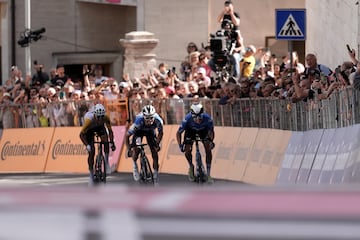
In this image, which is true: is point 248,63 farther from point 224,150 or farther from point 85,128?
point 85,128

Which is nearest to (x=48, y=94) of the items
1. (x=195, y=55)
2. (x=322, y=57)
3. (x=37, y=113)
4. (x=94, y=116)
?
(x=37, y=113)

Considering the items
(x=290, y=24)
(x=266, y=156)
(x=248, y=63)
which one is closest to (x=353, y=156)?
(x=290, y=24)

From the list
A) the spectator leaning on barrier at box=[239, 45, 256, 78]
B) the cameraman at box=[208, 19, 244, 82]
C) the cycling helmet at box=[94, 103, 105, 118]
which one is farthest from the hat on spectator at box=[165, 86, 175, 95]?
the cycling helmet at box=[94, 103, 105, 118]

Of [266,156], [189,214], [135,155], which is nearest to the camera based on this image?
[189,214]

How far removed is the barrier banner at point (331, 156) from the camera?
1744 cm

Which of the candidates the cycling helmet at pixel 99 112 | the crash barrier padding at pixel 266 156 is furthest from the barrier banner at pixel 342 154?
the cycling helmet at pixel 99 112

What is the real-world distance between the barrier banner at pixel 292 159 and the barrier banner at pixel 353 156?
9.73 feet

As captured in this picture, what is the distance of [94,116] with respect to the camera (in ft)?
73.5

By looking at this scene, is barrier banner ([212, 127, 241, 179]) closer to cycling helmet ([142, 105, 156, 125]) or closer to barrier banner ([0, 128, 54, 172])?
cycling helmet ([142, 105, 156, 125])

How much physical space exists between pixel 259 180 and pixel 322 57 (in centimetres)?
702

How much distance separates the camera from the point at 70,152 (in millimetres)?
29984

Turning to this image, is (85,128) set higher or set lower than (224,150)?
higher

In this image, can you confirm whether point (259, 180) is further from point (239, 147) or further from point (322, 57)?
point (322, 57)

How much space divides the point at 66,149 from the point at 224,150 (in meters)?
6.37
